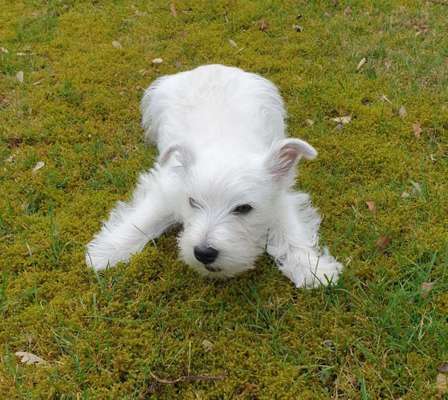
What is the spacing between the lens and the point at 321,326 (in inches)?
150

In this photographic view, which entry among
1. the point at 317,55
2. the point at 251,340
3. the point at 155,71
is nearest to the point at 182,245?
the point at 251,340

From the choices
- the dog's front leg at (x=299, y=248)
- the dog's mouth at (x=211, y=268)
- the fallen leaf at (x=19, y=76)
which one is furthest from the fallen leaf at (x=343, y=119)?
the fallen leaf at (x=19, y=76)

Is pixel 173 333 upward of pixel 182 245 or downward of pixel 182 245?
downward

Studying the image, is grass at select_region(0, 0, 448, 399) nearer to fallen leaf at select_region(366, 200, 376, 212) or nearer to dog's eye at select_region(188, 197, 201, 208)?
fallen leaf at select_region(366, 200, 376, 212)

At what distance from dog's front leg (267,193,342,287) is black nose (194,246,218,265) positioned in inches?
34.2

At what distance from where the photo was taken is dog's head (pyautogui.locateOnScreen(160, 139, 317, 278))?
369 cm

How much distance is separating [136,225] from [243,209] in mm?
1146

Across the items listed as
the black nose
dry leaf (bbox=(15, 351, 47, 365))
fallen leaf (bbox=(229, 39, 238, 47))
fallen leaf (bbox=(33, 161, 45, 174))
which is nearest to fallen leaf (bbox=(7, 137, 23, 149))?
fallen leaf (bbox=(33, 161, 45, 174))

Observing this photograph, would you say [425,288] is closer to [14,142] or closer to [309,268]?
[309,268]

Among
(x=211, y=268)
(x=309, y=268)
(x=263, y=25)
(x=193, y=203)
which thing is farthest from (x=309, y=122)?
(x=211, y=268)

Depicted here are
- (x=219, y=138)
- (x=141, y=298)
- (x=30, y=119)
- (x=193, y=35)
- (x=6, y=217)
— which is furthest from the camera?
(x=193, y=35)

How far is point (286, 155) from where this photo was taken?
13.0ft

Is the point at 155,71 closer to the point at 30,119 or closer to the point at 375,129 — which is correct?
the point at 30,119

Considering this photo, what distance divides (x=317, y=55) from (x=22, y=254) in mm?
4820
